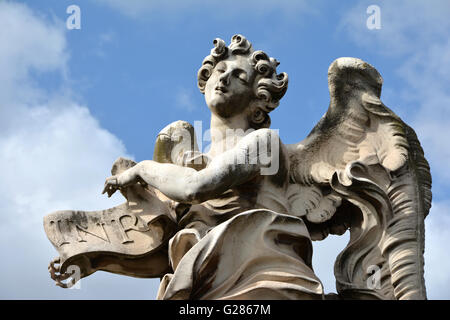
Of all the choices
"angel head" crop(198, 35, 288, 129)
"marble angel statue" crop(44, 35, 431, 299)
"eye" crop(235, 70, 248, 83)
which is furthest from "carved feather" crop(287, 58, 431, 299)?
"eye" crop(235, 70, 248, 83)

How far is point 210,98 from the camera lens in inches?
459

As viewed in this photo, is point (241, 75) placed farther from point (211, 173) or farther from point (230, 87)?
point (211, 173)

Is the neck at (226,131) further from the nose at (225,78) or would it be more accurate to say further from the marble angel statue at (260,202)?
the nose at (225,78)

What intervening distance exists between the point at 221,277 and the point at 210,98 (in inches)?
72.5

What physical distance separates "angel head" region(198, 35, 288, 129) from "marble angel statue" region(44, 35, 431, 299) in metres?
0.01

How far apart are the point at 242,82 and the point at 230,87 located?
12 centimetres

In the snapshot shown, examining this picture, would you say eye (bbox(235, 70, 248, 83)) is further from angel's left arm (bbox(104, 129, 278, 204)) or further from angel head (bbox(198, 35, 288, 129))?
angel's left arm (bbox(104, 129, 278, 204))

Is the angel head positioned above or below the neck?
above

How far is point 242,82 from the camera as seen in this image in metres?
11.7

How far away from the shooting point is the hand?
11297 mm

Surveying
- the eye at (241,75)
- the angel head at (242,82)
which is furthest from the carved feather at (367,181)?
the eye at (241,75)

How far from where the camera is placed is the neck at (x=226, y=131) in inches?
454

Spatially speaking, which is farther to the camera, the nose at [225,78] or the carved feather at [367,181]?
the nose at [225,78]
